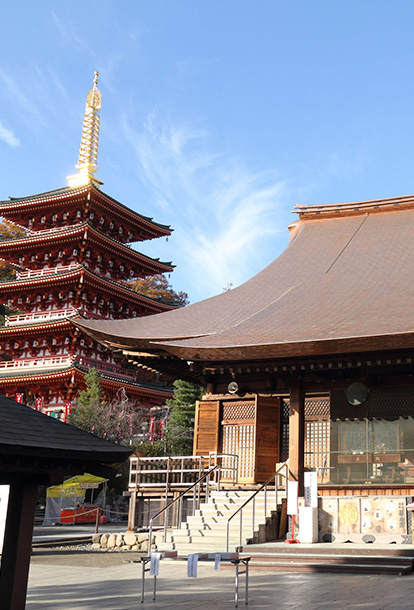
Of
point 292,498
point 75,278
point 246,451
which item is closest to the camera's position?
point 292,498

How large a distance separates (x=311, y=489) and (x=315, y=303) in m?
5.08

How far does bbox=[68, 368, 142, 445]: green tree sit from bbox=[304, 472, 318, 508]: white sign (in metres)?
16.0

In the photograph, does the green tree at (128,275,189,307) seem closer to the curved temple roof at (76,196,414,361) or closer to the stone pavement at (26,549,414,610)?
the curved temple roof at (76,196,414,361)

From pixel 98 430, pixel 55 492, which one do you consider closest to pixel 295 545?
pixel 55 492

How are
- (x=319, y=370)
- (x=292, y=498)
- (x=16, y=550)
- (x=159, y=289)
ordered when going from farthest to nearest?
1. (x=159, y=289)
2. (x=319, y=370)
3. (x=292, y=498)
4. (x=16, y=550)

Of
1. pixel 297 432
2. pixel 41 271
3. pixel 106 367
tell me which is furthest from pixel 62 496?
pixel 41 271

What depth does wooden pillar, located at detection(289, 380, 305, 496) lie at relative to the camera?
48.1ft

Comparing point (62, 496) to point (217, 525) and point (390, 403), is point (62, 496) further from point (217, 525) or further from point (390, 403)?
point (390, 403)

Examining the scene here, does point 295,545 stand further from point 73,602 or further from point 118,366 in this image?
point 118,366

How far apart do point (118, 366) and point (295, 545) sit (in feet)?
80.5

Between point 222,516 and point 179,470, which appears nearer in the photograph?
point 222,516

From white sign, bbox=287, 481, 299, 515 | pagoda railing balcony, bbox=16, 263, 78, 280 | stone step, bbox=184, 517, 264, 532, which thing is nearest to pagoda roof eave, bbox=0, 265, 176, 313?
pagoda railing balcony, bbox=16, 263, 78, 280

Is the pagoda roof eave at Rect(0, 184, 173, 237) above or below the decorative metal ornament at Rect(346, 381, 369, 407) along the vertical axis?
above

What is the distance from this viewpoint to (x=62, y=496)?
2473 cm
